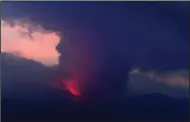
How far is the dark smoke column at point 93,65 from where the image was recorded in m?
2.90

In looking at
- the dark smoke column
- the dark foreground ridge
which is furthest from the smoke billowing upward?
the dark foreground ridge

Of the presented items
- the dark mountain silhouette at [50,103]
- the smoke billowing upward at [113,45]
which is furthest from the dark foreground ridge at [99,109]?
the smoke billowing upward at [113,45]

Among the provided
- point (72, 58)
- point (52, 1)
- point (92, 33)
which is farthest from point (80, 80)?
point (52, 1)

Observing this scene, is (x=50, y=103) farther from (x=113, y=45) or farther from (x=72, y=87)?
(x=113, y=45)

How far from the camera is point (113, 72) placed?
9.50 feet

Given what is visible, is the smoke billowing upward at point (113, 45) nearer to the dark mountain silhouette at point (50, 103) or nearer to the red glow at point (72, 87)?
the red glow at point (72, 87)

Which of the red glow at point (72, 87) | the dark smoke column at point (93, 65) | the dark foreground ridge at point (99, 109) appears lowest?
the dark foreground ridge at point (99, 109)

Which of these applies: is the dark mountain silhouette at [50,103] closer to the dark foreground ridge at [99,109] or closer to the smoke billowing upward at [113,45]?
the dark foreground ridge at [99,109]

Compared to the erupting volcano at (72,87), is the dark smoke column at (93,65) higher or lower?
higher

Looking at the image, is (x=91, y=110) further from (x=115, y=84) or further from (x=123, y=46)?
(x=123, y=46)

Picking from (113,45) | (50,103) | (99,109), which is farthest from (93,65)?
(50,103)

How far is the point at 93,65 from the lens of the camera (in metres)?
2.90

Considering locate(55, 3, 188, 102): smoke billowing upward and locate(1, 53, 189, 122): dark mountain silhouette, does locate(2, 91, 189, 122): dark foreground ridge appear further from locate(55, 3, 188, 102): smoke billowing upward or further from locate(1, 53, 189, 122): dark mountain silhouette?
locate(55, 3, 188, 102): smoke billowing upward

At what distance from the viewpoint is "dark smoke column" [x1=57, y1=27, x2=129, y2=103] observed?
290 cm
